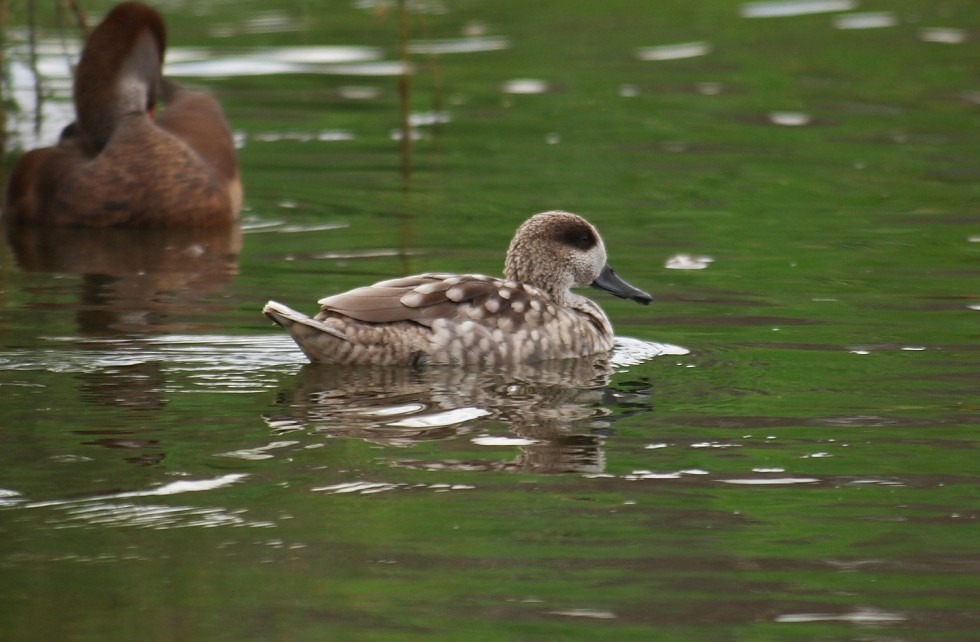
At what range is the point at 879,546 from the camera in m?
→ 6.18

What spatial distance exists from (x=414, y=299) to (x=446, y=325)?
7.9 inches

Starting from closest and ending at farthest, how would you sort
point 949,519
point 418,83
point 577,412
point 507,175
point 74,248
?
point 949,519 < point 577,412 < point 74,248 < point 507,175 < point 418,83

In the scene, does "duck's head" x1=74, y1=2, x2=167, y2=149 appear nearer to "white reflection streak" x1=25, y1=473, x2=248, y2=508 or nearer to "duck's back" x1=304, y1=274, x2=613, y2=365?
"duck's back" x1=304, y1=274, x2=613, y2=365

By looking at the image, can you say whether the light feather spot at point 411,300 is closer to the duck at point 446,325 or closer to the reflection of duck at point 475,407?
the duck at point 446,325

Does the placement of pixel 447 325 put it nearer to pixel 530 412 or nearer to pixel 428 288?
pixel 428 288

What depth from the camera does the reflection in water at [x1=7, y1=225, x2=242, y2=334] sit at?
10.1m

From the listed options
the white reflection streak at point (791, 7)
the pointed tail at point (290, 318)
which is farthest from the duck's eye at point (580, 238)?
the white reflection streak at point (791, 7)

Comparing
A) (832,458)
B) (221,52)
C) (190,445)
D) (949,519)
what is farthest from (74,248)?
(221,52)

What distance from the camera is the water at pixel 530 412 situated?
5.73 meters

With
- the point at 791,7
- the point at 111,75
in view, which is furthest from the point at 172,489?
the point at 791,7

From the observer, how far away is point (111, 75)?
13.1 meters

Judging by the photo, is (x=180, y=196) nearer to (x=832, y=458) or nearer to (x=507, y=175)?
(x=507, y=175)

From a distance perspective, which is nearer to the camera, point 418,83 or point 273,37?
point 418,83

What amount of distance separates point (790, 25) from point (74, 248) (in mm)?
11936
